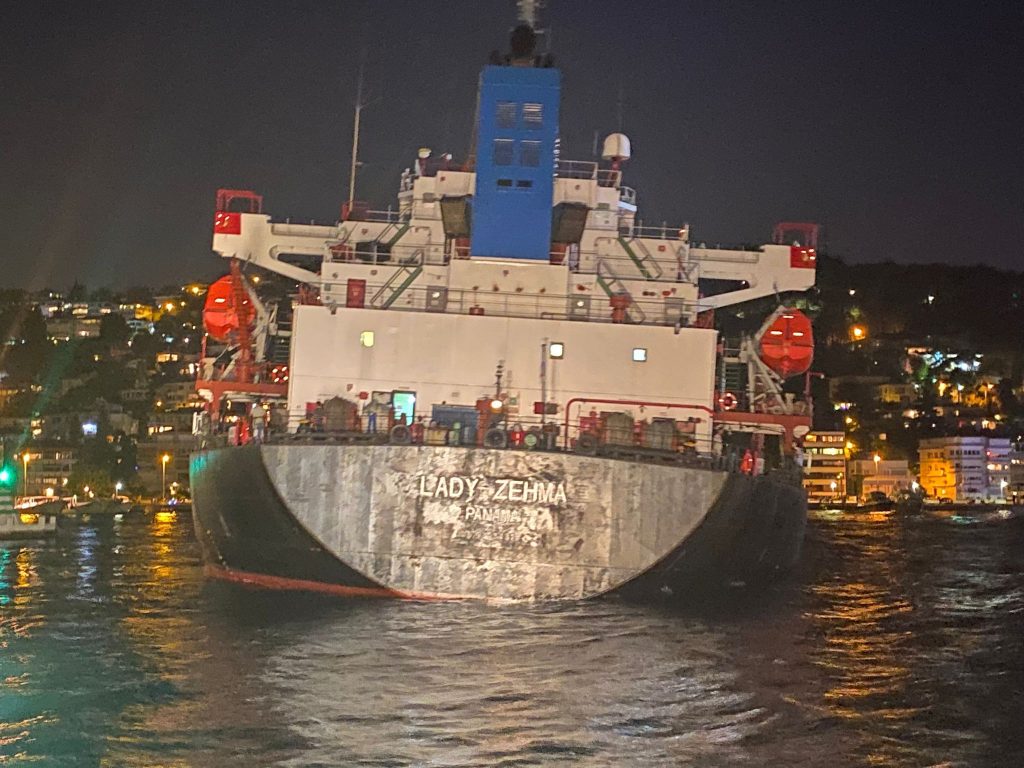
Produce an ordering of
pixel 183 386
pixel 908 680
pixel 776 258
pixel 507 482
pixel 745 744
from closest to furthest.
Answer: pixel 745 744 → pixel 908 680 → pixel 507 482 → pixel 776 258 → pixel 183 386

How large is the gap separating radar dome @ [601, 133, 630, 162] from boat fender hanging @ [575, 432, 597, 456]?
34.8 ft

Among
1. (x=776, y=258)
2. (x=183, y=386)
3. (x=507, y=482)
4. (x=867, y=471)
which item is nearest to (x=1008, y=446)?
(x=867, y=471)

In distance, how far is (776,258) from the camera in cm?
2831

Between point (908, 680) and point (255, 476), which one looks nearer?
point (908, 680)

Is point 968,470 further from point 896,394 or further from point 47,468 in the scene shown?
point 47,468

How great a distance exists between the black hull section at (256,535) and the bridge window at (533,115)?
28.0 feet

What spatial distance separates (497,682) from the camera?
14.7m

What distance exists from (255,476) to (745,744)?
438 inches

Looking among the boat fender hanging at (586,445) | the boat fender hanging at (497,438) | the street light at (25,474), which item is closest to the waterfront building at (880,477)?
the street light at (25,474)

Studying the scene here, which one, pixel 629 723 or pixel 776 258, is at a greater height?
pixel 776 258

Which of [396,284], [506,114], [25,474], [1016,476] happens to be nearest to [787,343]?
[506,114]

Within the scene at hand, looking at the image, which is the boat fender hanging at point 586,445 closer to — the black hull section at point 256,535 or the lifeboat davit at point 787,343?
the black hull section at point 256,535

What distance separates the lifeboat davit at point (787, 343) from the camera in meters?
26.7

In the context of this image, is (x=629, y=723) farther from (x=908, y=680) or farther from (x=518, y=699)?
(x=908, y=680)
